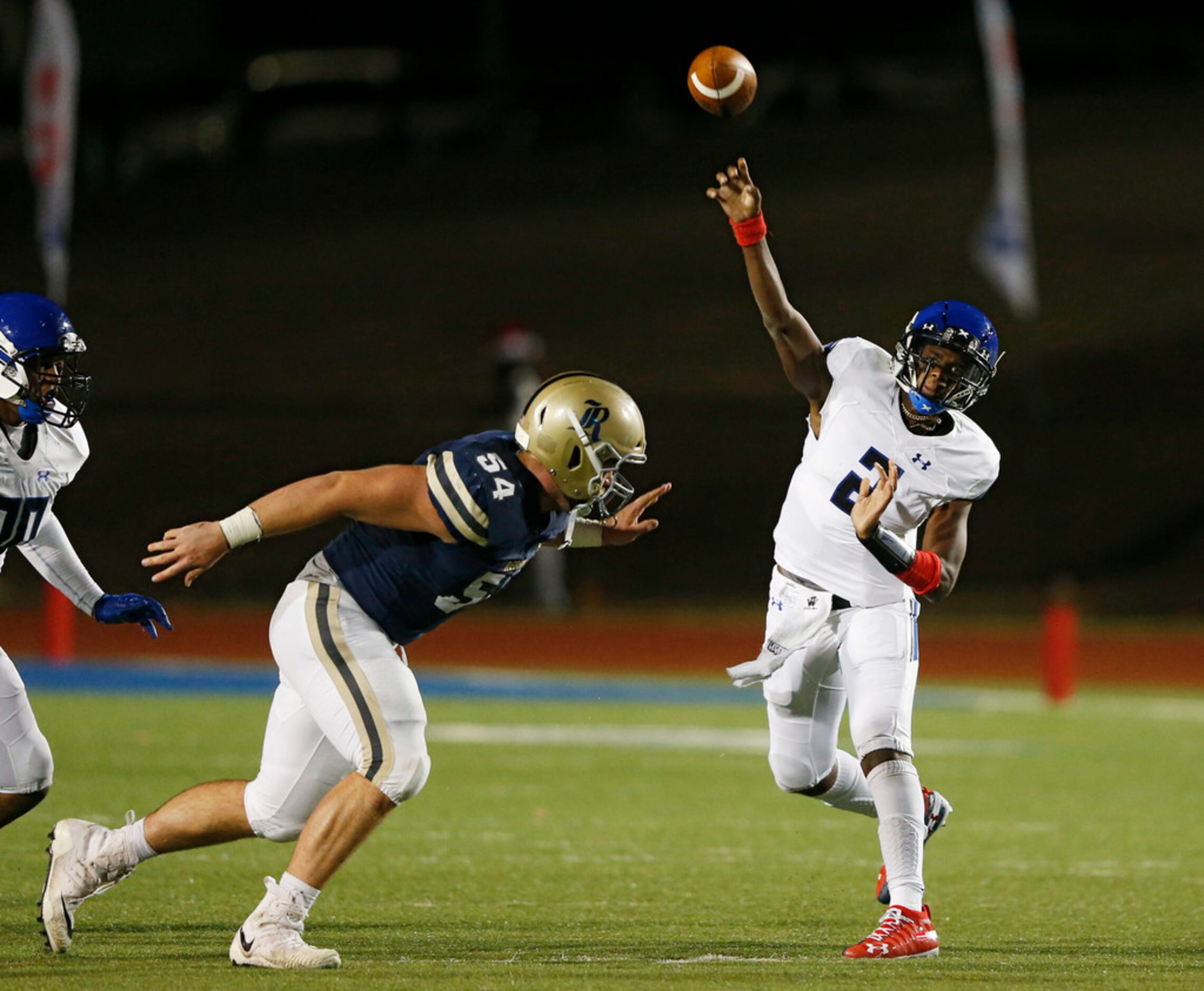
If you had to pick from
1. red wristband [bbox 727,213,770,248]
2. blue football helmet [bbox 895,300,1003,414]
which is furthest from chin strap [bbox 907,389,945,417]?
red wristband [bbox 727,213,770,248]

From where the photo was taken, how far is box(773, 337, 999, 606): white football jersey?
5.57 metres

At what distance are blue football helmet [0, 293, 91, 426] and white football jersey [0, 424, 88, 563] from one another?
0.06m

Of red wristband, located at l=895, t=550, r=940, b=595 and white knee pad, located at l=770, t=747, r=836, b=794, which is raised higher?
red wristband, located at l=895, t=550, r=940, b=595

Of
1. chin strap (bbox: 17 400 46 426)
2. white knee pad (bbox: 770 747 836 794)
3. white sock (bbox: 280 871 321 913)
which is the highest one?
chin strap (bbox: 17 400 46 426)

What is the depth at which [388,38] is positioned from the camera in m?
32.4

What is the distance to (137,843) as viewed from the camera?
16.3 ft

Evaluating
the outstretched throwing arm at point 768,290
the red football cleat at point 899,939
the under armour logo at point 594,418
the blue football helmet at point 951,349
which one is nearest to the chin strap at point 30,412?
the under armour logo at point 594,418

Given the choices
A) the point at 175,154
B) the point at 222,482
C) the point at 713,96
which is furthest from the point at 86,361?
the point at 713,96

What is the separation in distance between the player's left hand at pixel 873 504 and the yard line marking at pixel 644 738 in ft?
17.0

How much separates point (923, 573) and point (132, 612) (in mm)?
2262

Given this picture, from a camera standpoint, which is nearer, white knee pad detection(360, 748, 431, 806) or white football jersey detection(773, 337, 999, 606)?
white knee pad detection(360, 748, 431, 806)

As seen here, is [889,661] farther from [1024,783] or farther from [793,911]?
[1024,783]

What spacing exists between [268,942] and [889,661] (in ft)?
6.36

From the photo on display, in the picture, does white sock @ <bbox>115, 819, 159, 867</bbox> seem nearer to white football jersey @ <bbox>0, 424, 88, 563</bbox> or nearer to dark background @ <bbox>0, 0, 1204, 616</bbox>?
white football jersey @ <bbox>0, 424, 88, 563</bbox>
